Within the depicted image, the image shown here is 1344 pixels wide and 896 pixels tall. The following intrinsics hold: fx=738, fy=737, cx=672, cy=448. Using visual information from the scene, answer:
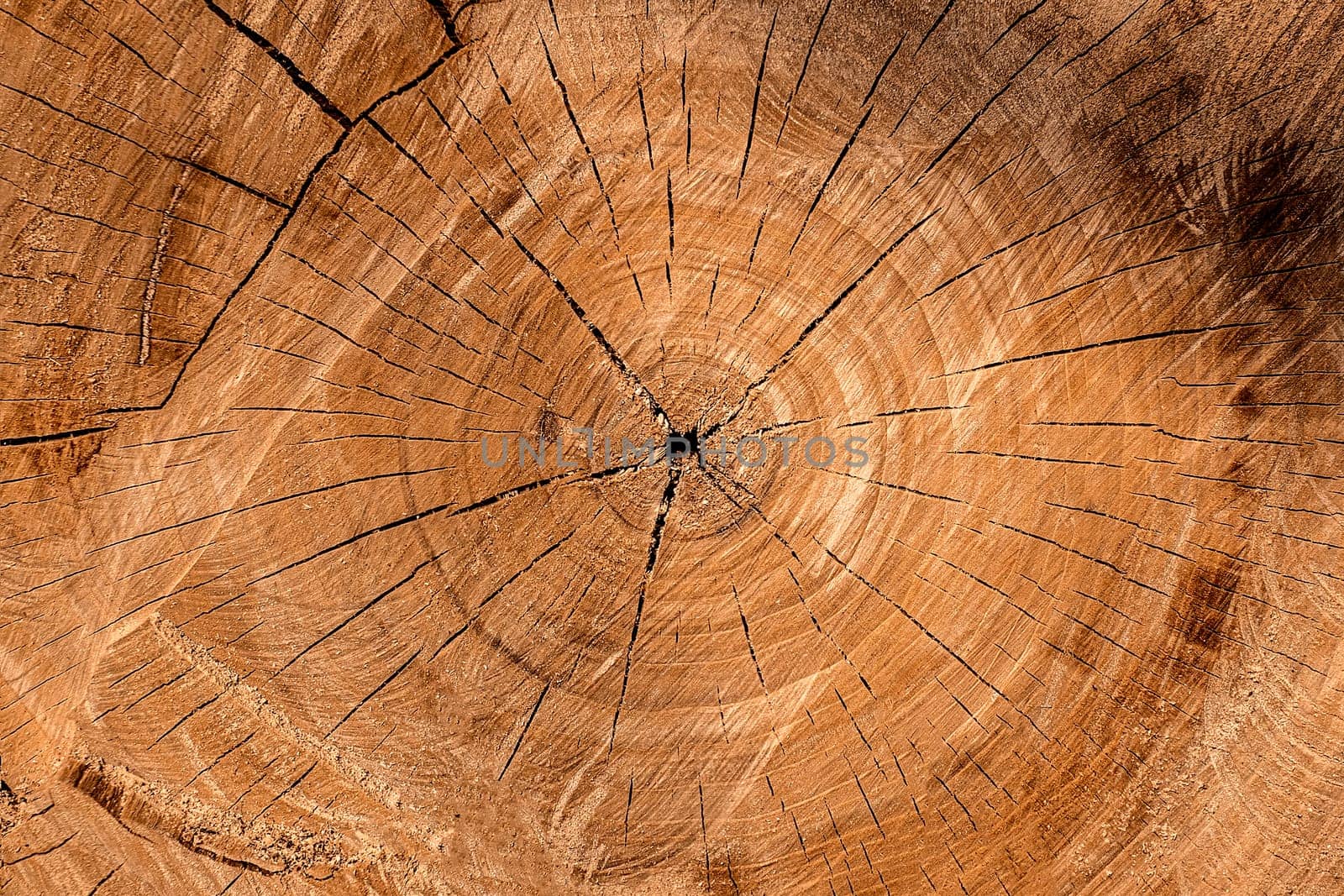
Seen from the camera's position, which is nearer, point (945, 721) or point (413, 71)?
point (413, 71)

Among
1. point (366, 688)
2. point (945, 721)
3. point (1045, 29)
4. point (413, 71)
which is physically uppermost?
point (413, 71)

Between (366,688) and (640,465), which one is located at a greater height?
(640,465)

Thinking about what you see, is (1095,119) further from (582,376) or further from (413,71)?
(413,71)

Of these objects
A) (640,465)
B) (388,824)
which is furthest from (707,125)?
(388,824)

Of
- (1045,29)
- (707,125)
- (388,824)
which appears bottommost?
(388,824)

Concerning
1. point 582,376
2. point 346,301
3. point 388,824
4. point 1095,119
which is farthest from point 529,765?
point 1095,119

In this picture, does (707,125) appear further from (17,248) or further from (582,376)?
(17,248)
